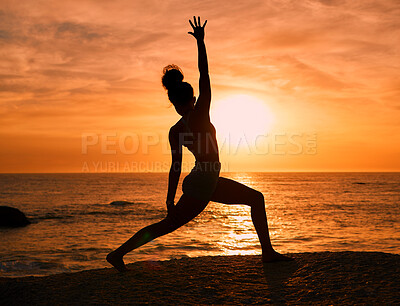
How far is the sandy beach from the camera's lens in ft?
12.7

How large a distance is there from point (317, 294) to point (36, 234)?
18.1 m

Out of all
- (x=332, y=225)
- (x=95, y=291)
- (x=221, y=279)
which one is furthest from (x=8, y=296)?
(x=332, y=225)

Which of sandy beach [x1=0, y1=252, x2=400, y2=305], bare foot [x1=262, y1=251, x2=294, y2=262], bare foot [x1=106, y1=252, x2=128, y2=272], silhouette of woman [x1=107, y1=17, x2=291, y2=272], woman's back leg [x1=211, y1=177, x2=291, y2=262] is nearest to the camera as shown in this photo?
sandy beach [x1=0, y1=252, x2=400, y2=305]

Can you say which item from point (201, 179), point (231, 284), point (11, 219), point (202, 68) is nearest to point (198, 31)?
point (202, 68)

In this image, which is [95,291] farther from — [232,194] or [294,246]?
[294,246]

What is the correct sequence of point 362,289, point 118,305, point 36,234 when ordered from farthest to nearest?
point 36,234
point 362,289
point 118,305

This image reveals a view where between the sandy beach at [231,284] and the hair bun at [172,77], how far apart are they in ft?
7.28

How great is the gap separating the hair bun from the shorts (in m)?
0.90

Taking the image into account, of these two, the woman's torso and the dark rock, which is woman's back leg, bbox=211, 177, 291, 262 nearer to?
the woman's torso

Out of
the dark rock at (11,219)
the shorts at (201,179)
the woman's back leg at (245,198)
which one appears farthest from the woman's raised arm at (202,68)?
the dark rock at (11,219)

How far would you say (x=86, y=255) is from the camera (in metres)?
12.8

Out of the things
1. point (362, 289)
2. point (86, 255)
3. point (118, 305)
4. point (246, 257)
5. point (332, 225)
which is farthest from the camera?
point (332, 225)

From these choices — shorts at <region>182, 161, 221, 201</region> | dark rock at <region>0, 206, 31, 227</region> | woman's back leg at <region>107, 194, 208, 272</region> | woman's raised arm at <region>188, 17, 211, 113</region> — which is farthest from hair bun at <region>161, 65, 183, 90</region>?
dark rock at <region>0, 206, 31, 227</region>

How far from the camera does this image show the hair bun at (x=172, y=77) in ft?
13.7
